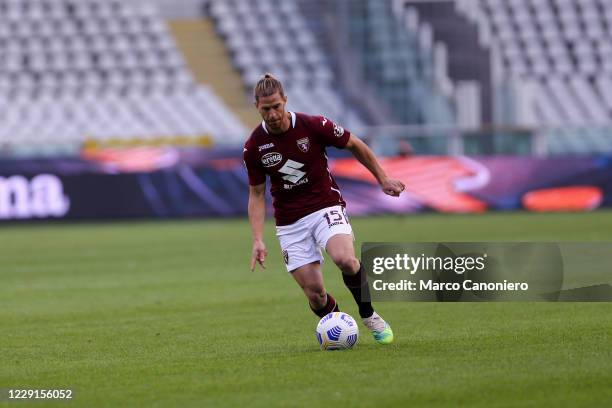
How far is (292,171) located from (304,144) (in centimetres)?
23

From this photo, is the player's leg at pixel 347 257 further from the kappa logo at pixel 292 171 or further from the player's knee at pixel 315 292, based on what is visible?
the kappa logo at pixel 292 171

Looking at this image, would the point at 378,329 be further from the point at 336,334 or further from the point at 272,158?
the point at 272,158

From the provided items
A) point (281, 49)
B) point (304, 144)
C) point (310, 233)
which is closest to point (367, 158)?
point (304, 144)

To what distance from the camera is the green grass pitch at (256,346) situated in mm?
7066

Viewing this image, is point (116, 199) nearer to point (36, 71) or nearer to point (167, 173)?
point (167, 173)

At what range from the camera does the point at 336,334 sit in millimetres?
9016

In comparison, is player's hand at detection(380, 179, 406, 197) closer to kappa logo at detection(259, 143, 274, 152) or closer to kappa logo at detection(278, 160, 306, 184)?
kappa logo at detection(278, 160, 306, 184)

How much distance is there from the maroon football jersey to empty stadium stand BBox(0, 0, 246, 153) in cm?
2524

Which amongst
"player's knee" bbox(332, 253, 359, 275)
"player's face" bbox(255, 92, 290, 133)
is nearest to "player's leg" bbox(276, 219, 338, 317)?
"player's knee" bbox(332, 253, 359, 275)

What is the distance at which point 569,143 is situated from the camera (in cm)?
3347

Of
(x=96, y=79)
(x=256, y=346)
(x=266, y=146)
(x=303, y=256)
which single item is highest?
(x=266, y=146)

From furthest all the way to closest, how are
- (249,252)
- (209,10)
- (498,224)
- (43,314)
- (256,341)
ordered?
(209,10) → (498,224) → (249,252) → (43,314) → (256,341)

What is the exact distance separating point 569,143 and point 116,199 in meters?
12.2

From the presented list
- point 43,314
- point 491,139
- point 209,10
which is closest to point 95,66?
point 209,10
